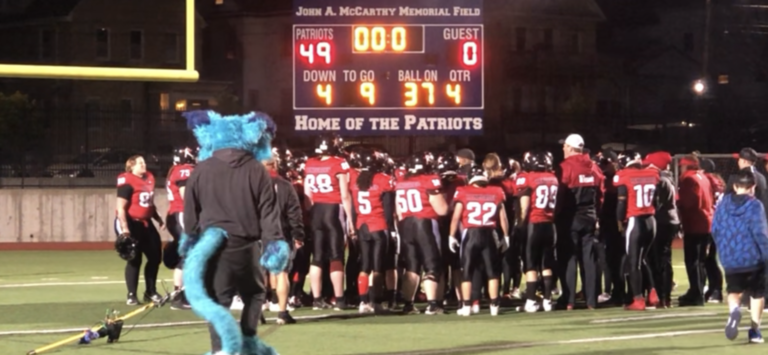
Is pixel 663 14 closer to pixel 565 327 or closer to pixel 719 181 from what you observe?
pixel 719 181

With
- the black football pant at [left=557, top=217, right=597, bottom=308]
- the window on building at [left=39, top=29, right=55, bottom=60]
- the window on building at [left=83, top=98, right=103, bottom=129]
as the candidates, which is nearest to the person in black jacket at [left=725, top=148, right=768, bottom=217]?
the black football pant at [left=557, top=217, right=597, bottom=308]

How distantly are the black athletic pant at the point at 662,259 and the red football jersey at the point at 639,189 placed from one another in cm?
66

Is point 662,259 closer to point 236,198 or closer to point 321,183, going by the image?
point 321,183

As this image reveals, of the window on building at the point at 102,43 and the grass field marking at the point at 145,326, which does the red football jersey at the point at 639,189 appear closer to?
the grass field marking at the point at 145,326

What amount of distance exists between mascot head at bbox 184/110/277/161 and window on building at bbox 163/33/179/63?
33.6 ft

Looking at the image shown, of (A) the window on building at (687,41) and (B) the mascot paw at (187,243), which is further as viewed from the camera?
(A) the window on building at (687,41)

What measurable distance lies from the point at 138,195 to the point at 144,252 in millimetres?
659

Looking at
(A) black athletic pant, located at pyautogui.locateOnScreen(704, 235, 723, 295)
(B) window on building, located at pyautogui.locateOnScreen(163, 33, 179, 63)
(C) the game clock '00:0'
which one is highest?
(B) window on building, located at pyautogui.locateOnScreen(163, 33, 179, 63)

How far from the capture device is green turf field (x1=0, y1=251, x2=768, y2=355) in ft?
36.4

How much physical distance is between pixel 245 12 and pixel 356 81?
104ft

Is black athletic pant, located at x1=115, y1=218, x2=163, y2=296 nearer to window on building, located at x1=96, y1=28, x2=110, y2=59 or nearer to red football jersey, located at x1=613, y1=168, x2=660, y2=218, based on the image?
red football jersey, located at x1=613, y1=168, x2=660, y2=218

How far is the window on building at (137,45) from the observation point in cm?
2304

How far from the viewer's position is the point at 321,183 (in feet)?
46.7

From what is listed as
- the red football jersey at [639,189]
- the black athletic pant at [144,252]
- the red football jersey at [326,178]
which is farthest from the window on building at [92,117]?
the red football jersey at [639,189]
